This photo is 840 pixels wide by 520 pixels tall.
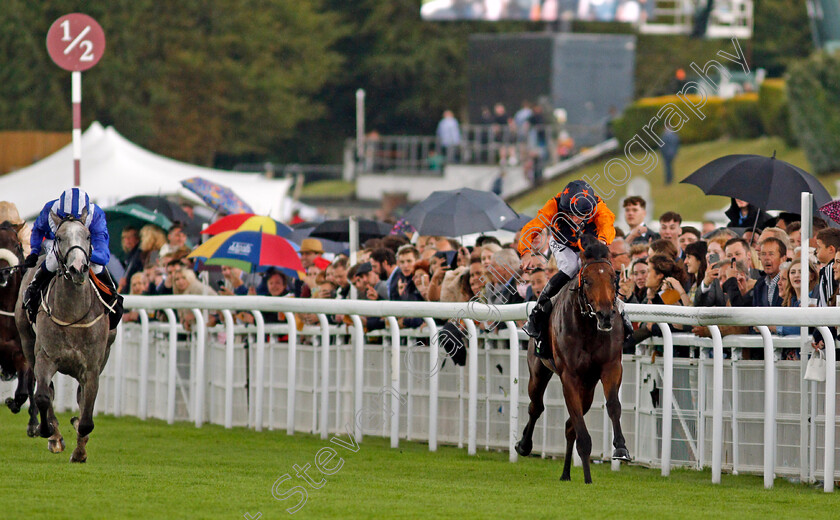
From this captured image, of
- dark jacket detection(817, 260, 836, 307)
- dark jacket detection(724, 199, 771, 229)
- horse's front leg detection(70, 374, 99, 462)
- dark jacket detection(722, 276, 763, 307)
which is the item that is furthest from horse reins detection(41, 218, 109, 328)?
dark jacket detection(724, 199, 771, 229)

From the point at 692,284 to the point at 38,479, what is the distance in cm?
484

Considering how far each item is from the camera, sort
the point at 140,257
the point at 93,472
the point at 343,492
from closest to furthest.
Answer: the point at 343,492 → the point at 93,472 → the point at 140,257

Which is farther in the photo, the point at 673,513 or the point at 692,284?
the point at 692,284

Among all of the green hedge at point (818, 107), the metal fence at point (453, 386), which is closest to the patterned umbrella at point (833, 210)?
the metal fence at point (453, 386)

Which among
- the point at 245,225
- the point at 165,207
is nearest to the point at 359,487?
the point at 245,225

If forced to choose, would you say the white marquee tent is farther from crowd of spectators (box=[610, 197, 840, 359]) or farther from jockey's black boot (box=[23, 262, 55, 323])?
crowd of spectators (box=[610, 197, 840, 359])

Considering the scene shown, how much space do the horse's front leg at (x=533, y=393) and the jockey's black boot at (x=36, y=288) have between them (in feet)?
10.8

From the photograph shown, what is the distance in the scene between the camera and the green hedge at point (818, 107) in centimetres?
3591

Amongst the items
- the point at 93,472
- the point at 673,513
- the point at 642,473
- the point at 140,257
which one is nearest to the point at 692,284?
the point at 642,473

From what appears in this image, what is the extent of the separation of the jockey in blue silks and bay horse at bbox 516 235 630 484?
307 centimetres

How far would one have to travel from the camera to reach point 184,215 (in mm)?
18422

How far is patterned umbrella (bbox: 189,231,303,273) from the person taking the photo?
46.5 feet

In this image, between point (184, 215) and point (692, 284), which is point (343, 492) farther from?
point (184, 215)

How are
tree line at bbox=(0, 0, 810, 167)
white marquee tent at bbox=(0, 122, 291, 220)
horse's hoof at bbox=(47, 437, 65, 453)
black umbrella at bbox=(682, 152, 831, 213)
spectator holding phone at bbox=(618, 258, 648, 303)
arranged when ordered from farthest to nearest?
tree line at bbox=(0, 0, 810, 167) < white marquee tent at bbox=(0, 122, 291, 220) < black umbrella at bbox=(682, 152, 831, 213) < spectator holding phone at bbox=(618, 258, 648, 303) < horse's hoof at bbox=(47, 437, 65, 453)
